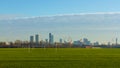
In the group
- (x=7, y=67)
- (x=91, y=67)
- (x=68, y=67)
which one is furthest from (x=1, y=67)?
(x=91, y=67)

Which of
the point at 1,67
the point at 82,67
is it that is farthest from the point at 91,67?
the point at 1,67

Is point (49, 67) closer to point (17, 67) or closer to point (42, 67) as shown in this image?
point (42, 67)

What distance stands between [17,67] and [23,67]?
22.0 inches

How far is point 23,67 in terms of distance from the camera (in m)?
34.5

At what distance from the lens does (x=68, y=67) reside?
A: 1351 inches

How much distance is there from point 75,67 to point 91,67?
147cm

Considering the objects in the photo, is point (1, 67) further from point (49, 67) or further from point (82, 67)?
point (82, 67)

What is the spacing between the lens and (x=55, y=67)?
3431 cm

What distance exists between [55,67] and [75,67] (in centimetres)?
185

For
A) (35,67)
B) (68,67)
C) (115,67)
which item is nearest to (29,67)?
(35,67)

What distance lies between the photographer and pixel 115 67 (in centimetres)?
3428

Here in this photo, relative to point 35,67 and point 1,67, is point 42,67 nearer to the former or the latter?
point 35,67

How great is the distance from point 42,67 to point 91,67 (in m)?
4.52

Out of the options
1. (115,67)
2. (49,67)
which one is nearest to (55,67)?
(49,67)
